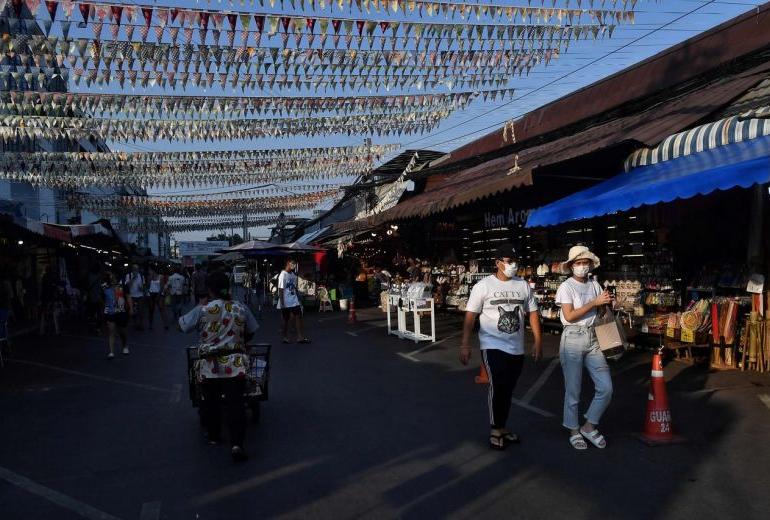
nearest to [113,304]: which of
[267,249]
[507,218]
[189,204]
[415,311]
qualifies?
[415,311]

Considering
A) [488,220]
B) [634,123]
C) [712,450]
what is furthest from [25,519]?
[488,220]

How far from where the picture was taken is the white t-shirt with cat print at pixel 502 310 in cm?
553

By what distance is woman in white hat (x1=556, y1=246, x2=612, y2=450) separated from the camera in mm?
5434

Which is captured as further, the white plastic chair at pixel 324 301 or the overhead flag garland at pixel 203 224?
the overhead flag garland at pixel 203 224

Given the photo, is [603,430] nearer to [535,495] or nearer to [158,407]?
[535,495]

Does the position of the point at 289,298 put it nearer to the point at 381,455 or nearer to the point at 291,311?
the point at 291,311

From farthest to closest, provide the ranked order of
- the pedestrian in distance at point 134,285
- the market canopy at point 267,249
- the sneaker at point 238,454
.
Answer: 1. the market canopy at point 267,249
2. the pedestrian in distance at point 134,285
3. the sneaker at point 238,454

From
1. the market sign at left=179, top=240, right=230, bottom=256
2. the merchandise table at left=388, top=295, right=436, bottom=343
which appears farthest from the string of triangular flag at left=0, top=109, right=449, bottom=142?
the market sign at left=179, top=240, right=230, bottom=256

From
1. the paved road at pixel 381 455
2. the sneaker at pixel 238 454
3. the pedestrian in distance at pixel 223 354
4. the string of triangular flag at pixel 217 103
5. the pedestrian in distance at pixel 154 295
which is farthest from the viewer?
the pedestrian in distance at pixel 154 295

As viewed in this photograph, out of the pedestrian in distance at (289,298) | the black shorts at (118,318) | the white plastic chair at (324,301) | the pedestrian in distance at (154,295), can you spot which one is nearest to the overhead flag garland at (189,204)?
the white plastic chair at (324,301)

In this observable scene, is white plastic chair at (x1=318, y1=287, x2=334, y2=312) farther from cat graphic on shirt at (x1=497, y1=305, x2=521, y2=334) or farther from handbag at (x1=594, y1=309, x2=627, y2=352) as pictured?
handbag at (x1=594, y1=309, x2=627, y2=352)

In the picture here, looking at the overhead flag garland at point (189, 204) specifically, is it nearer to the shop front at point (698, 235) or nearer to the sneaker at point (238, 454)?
the shop front at point (698, 235)

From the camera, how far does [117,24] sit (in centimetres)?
813

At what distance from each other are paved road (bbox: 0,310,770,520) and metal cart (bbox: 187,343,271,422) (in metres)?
0.28
